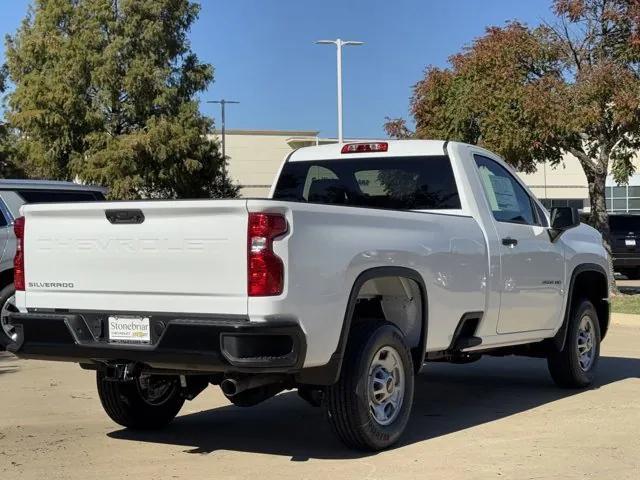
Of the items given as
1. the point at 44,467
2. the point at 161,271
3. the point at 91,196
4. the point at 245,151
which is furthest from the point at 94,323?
the point at 245,151

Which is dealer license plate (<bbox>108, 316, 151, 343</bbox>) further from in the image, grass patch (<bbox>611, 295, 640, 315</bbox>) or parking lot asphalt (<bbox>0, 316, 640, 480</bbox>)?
grass patch (<bbox>611, 295, 640, 315</bbox>)

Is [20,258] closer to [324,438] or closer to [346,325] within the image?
[346,325]

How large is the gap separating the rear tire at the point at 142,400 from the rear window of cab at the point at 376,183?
173 cm

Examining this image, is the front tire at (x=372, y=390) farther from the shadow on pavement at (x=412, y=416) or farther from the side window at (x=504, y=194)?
the side window at (x=504, y=194)

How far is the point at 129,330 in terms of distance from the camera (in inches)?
219

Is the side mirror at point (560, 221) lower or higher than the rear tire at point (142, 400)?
higher

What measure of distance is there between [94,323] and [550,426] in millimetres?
3504

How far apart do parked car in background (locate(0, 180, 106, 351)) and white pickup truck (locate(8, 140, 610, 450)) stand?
457cm

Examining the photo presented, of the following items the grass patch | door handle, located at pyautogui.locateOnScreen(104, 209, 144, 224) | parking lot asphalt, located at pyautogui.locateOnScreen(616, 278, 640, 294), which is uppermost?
door handle, located at pyautogui.locateOnScreen(104, 209, 144, 224)

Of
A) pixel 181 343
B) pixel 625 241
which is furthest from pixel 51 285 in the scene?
pixel 625 241

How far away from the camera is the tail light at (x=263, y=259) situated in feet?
17.0

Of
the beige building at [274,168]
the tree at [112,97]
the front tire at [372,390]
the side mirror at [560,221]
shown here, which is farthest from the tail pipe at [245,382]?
the beige building at [274,168]

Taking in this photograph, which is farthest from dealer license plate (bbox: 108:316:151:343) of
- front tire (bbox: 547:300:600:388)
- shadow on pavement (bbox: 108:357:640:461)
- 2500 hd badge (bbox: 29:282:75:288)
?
front tire (bbox: 547:300:600:388)

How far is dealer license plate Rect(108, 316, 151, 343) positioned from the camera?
550 centimetres
